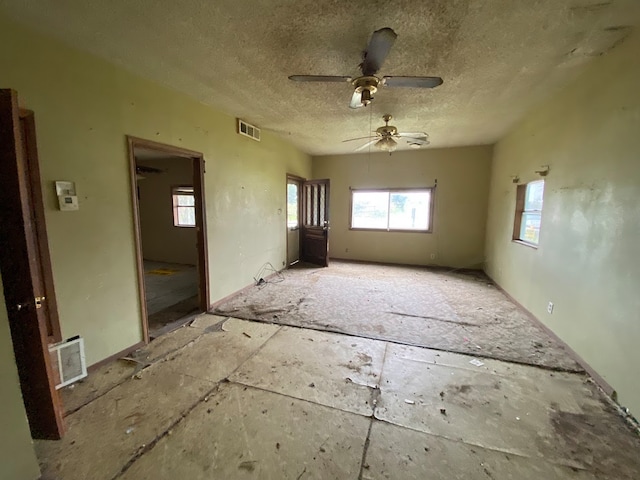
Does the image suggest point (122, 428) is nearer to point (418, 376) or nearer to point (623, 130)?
point (418, 376)

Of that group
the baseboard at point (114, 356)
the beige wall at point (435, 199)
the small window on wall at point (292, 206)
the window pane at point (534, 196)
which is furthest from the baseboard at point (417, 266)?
the baseboard at point (114, 356)

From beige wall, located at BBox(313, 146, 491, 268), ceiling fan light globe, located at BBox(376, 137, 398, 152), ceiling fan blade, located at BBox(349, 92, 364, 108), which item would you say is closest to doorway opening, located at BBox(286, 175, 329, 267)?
beige wall, located at BBox(313, 146, 491, 268)

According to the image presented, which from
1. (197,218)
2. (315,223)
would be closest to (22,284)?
(197,218)

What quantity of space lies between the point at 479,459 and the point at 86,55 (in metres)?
3.97

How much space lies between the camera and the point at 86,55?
2133 mm

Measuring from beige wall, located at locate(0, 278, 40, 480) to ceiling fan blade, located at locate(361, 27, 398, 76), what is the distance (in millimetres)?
2468

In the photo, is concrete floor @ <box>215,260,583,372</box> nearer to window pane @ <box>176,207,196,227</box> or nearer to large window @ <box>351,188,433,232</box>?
large window @ <box>351,188,433,232</box>

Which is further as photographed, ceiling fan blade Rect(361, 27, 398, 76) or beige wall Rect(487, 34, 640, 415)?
beige wall Rect(487, 34, 640, 415)

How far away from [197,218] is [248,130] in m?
1.64

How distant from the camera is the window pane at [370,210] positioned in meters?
6.49

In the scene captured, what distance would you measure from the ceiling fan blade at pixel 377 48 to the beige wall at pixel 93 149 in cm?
215

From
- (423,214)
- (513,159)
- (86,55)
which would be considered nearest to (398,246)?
(423,214)

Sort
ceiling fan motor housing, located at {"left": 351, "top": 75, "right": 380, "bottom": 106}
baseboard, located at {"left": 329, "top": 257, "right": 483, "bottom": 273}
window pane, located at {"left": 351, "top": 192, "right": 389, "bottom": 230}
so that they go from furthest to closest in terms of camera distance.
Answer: window pane, located at {"left": 351, "top": 192, "right": 389, "bottom": 230}, baseboard, located at {"left": 329, "top": 257, "right": 483, "bottom": 273}, ceiling fan motor housing, located at {"left": 351, "top": 75, "right": 380, "bottom": 106}

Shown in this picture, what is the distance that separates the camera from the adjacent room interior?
152 centimetres
